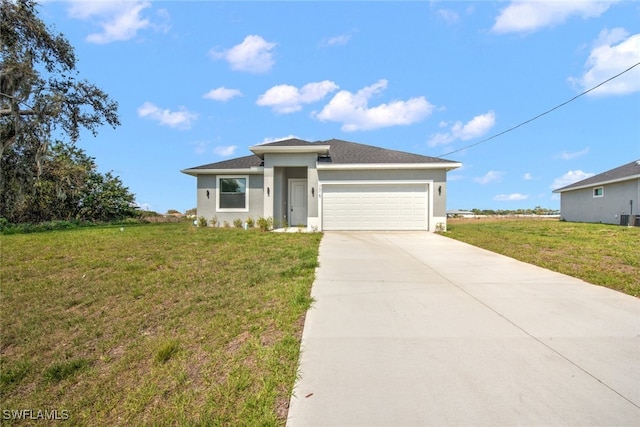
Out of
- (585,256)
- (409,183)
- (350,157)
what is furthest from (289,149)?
(585,256)

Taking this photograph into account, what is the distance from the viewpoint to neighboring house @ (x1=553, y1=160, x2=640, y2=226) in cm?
1836

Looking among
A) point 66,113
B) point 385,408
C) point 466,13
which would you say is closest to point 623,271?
point 385,408

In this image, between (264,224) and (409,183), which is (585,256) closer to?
(409,183)

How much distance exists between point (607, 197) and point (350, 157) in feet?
59.7

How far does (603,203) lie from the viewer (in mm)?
21125

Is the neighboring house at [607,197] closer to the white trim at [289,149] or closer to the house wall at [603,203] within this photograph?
the house wall at [603,203]

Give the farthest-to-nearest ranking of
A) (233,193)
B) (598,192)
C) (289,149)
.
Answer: (598,192)
(233,193)
(289,149)

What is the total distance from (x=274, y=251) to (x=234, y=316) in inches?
158

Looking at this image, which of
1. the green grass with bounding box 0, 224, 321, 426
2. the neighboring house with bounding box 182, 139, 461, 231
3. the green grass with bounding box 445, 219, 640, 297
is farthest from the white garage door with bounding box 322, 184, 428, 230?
the green grass with bounding box 0, 224, 321, 426

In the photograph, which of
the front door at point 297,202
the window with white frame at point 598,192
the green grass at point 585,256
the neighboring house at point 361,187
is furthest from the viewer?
the window with white frame at point 598,192

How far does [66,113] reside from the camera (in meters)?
16.2

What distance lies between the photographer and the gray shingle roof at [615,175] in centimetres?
1869

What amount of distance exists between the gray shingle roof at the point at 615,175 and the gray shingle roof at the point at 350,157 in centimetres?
1344

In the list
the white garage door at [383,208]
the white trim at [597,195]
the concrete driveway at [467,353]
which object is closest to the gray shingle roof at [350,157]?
the white garage door at [383,208]
